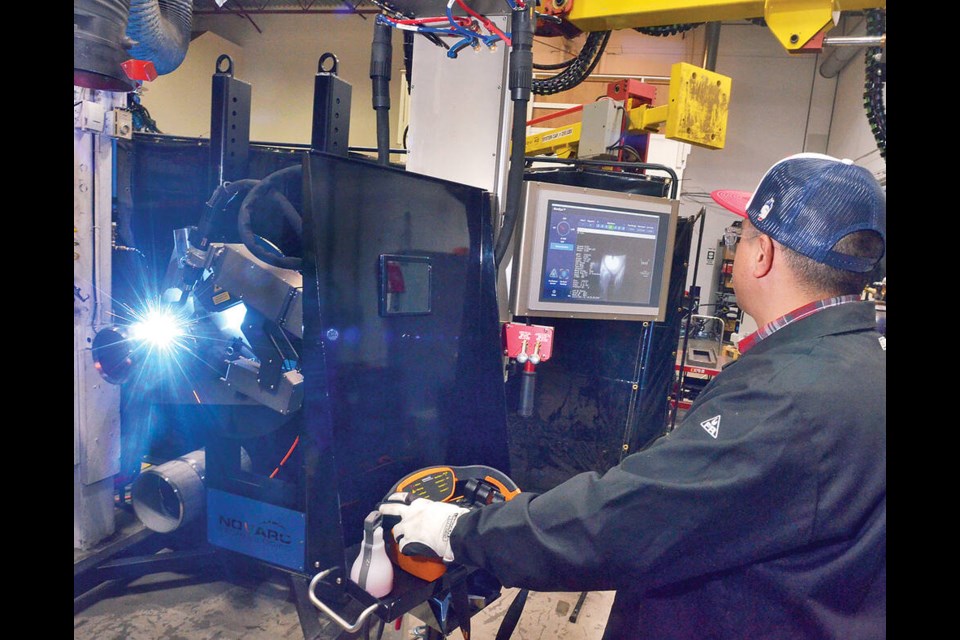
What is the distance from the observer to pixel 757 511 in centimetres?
90

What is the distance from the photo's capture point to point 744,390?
3.14 feet

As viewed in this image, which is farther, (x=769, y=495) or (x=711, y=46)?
(x=711, y=46)

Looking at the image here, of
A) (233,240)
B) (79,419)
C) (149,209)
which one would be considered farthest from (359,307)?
(149,209)

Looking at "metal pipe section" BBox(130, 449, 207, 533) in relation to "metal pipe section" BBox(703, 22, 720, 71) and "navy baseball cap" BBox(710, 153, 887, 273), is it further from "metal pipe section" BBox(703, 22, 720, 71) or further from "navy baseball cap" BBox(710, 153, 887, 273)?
"metal pipe section" BBox(703, 22, 720, 71)

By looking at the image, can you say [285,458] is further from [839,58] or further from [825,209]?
[839,58]

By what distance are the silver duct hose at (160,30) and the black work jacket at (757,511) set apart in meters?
1.63

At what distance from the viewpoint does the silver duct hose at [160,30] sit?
1.64 m

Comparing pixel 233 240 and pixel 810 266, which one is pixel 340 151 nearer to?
pixel 233 240

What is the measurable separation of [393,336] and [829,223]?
3.03ft

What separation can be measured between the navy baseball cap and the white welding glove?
0.82 m

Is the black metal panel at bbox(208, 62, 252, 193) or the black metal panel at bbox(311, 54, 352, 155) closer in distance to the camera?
the black metal panel at bbox(311, 54, 352, 155)

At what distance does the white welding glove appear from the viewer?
3.61 feet

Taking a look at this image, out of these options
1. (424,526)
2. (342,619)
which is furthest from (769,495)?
(342,619)

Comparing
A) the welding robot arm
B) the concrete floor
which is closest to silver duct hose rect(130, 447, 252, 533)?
the concrete floor
